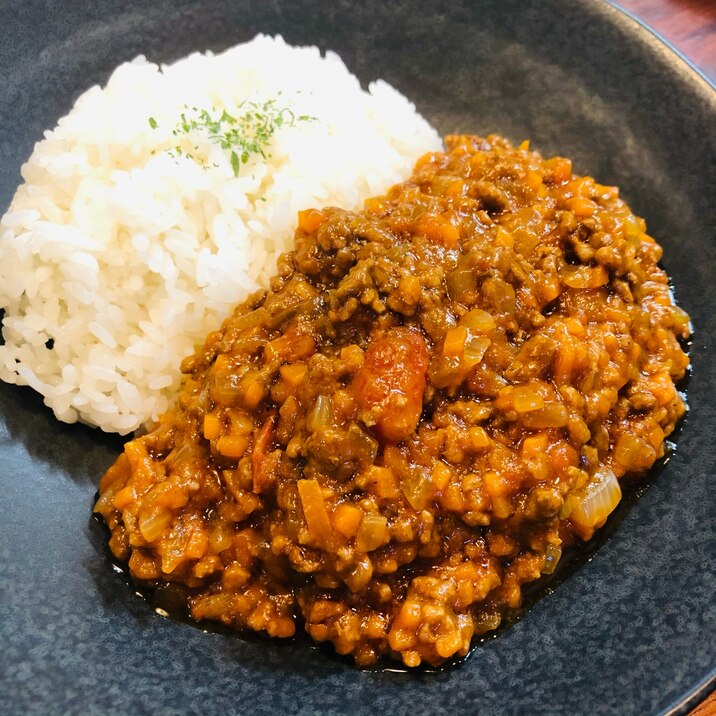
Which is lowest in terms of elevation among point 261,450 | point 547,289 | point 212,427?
point 212,427

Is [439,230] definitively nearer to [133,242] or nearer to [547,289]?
[547,289]

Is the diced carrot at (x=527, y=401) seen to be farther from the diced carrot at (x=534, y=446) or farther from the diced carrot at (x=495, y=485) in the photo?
the diced carrot at (x=495, y=485)

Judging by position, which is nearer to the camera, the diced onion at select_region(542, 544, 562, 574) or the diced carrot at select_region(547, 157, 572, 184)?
the diced onion at select_region(542, 544, 562, 574)

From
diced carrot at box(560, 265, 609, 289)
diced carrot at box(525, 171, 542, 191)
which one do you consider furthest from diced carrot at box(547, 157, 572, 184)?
diced carrot at box(560, 265, 609, 289)

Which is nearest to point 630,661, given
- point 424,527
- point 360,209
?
point 424,527

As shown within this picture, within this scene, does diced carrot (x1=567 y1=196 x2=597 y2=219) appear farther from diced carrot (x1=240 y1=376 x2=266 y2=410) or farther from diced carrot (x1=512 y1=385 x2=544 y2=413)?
diced carrot (x1=240 y1=376 x2=266 y2=410)

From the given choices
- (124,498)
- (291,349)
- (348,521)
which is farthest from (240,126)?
(348,521)

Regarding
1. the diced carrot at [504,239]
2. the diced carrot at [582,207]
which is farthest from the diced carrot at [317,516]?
the diced carrot at [582,207]
